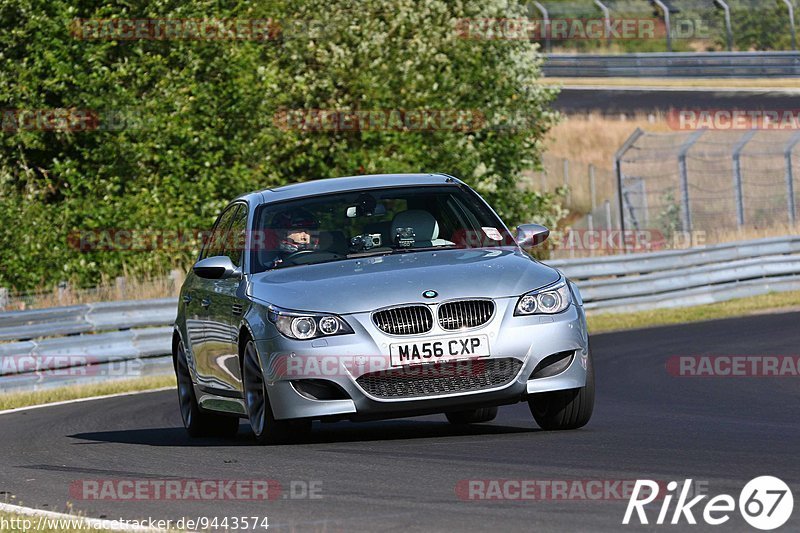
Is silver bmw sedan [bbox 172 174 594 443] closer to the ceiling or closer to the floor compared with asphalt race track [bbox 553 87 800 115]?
closer to the ceiling

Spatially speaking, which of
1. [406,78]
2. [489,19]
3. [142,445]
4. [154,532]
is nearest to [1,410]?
[142,445]

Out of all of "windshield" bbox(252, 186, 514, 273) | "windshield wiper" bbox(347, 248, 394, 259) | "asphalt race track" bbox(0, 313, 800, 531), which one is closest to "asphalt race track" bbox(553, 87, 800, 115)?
"asphalt race track" bbox(0, 313, 800, 531)

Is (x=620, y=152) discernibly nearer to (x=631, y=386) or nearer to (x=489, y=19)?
(x=489, y=19)

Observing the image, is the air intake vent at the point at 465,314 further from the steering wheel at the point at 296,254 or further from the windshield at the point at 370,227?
the steering wheel at the point at 296,254

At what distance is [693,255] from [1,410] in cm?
1330

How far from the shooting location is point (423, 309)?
29.1 feet

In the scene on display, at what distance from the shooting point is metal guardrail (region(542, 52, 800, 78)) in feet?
171

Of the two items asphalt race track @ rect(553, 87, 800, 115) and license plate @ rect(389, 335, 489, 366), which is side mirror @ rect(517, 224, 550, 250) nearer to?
license plate @ rect(389, 335, 489, 366)

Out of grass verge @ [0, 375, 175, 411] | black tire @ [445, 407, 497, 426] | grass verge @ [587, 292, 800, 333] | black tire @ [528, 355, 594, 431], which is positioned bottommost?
grass verge @ [587, 292, 800, 333]

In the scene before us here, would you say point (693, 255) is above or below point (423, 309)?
below

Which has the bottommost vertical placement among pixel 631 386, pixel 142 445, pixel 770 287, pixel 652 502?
pixel 770 287

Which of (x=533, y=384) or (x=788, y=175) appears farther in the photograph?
(x=788, y=175)

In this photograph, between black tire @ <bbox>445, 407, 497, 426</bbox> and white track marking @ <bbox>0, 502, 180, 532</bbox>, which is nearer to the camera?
white track marking @ <bbox>0, 502, 180, 532</bbox>

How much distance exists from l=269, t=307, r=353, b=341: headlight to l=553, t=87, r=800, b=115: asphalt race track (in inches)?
1570
